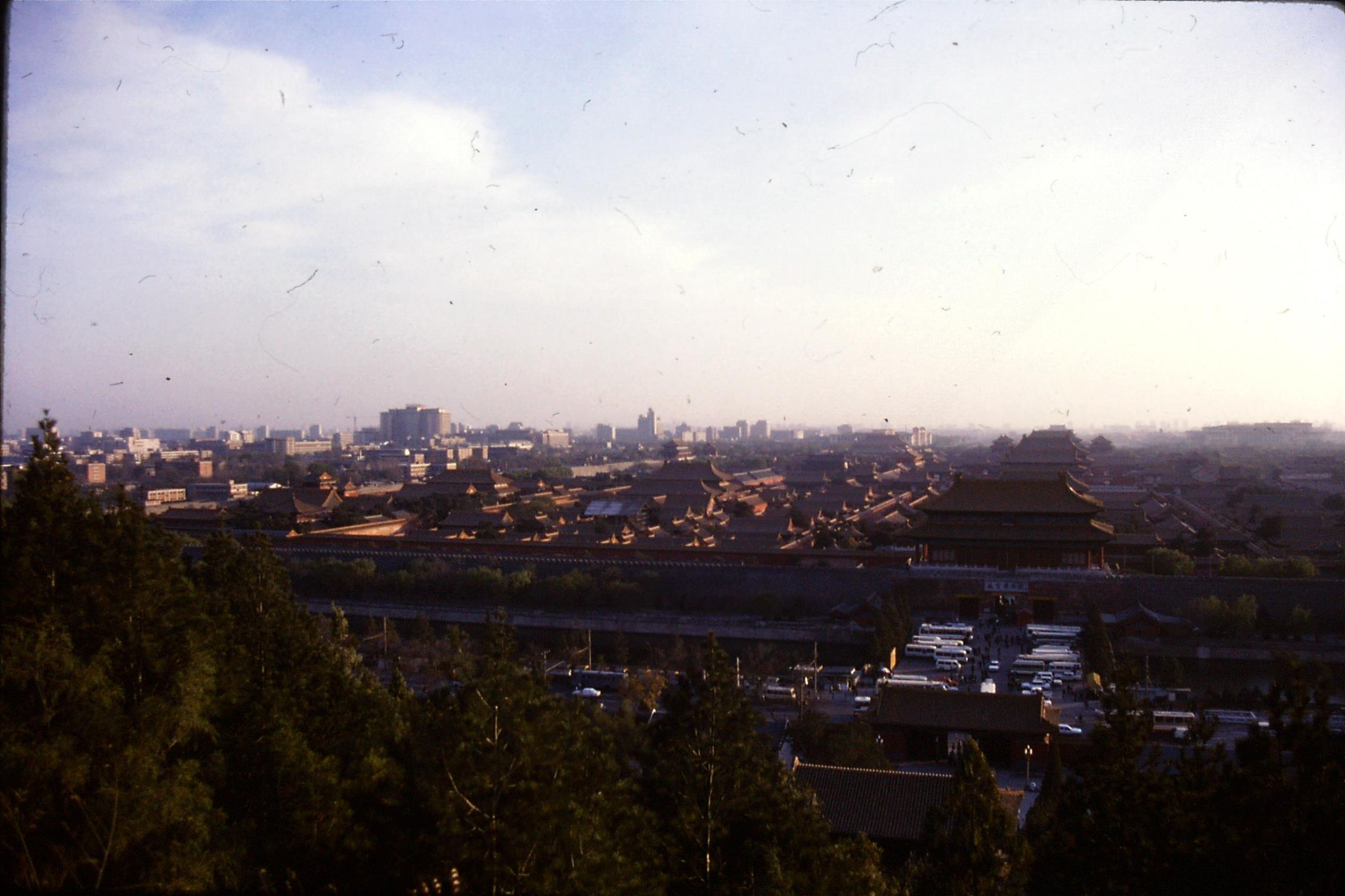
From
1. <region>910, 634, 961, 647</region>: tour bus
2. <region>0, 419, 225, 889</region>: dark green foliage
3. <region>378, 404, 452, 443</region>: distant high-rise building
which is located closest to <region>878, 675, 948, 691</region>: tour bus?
<region>910, 634, 961, 647</region>: tour bus

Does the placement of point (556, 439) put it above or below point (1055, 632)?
above

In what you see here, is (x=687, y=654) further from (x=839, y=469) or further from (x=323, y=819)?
(x=839, y=469)

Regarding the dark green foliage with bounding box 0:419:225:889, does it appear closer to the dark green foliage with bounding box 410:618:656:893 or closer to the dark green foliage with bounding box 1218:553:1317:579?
the dark green foliage with bounding box 410:618:656:893

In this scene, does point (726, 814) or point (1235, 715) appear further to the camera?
point (1235, 715)

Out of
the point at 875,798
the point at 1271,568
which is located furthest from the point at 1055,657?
the point at 875,798

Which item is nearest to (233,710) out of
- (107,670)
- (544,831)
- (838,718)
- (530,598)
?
(107,670)

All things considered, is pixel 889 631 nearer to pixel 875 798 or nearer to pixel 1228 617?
pixel 1228 617
